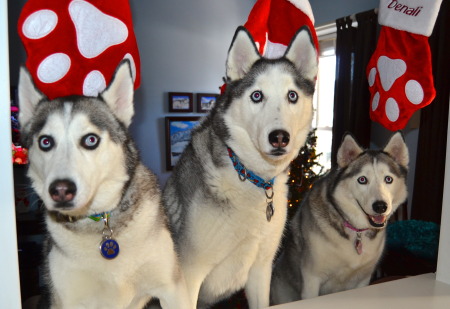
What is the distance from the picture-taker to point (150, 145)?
16.6ft

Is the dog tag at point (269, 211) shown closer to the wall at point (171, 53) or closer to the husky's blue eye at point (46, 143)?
the husky's blue eye at point (46, 143)

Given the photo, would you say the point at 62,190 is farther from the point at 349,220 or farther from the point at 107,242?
the point at 349,220

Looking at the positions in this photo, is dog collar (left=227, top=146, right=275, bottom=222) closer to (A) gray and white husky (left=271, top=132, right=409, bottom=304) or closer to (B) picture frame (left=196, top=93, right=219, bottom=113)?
(A) gray and white husky (left=271, top=132, right=409, bottom=304)

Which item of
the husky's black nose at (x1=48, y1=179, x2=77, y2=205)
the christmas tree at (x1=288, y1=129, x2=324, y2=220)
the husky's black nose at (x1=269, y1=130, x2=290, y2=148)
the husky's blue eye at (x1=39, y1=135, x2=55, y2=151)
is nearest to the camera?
the husky's black nose at (x1=48, y1=179, x2=77, y2=205)

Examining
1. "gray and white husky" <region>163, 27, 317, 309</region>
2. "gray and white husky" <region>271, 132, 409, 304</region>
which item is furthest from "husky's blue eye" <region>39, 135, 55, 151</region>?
"gray and white husky" <region>271, 132, 409, 304</region>

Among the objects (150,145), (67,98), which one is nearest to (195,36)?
(150,145)

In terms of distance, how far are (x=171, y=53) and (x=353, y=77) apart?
242cm

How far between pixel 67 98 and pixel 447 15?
374 centimetres

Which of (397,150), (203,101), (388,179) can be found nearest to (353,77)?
(203,101)

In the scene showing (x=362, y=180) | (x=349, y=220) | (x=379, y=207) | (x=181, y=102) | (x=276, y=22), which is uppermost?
(x=276, y=22)

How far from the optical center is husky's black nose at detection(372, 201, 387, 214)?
5.72 feet

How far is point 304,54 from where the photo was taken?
1.45 m

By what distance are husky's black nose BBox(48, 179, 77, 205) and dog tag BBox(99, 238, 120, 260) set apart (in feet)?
0.85

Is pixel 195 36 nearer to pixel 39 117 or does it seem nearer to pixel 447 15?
pixel 447 15
